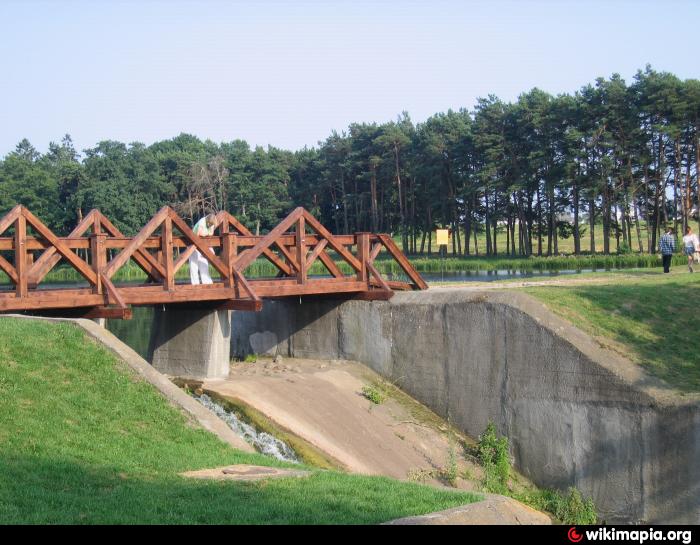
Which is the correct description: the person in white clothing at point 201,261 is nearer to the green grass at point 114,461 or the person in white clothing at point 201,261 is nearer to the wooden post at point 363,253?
the wooden post at point 363,253

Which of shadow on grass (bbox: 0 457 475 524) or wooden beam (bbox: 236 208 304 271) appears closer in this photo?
shadow on grass (bbox: 0 457 475 524)

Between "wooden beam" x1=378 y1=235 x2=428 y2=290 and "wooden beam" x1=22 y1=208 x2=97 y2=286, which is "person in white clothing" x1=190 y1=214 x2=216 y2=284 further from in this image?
"wooden beam" x1=378 y1=235 x2=428 y2=290

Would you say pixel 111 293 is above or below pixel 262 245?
below

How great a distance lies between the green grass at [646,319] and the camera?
17.2 m

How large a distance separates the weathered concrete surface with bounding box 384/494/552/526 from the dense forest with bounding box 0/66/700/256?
49501 millimetres

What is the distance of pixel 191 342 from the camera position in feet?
62.5

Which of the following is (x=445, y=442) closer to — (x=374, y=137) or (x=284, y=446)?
(x=284, y=446)

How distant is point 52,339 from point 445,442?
8386 millimetres

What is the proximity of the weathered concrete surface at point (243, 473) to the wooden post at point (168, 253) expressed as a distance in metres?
7.32

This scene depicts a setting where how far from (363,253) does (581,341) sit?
231 inches

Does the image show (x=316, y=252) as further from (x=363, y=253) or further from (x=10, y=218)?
(x=10, y=218)

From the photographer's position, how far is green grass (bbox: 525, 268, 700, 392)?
56.6 ft

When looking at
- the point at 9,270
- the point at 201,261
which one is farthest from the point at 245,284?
the point at 9,270

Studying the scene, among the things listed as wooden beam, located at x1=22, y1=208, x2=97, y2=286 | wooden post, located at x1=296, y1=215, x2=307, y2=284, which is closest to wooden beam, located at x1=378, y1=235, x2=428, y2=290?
wooden post, located at x1=296, y1=215, x2=307, y2=284
